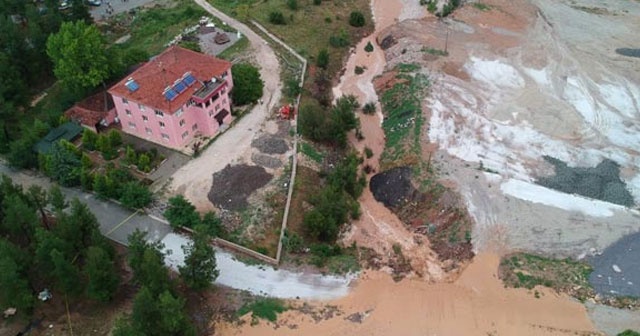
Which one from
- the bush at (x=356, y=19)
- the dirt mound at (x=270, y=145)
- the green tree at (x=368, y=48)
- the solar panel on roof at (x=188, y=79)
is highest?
the solar panel on roof at (x=188, y=79)

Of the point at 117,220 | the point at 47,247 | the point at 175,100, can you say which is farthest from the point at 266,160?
the point at 47,247

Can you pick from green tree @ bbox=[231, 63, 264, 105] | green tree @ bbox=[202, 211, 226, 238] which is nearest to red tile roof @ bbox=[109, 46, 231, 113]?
green tree @ bbox=[231, 63, 264, 105]

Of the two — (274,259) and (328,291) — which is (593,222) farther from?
(274,259)

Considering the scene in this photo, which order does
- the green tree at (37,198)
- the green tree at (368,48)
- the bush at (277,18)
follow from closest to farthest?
the green tree at (37,198) → the green tree at (368,48) → the bush at (277,18)

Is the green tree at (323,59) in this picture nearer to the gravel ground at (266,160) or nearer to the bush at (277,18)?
the bush at (277,18)

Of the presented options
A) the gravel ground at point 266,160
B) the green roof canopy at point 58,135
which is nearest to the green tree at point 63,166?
the green roof canopy at point 58,135

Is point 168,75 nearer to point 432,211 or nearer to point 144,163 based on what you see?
point 144,163

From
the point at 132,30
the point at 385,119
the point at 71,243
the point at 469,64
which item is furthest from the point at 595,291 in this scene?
the point at 132,30
